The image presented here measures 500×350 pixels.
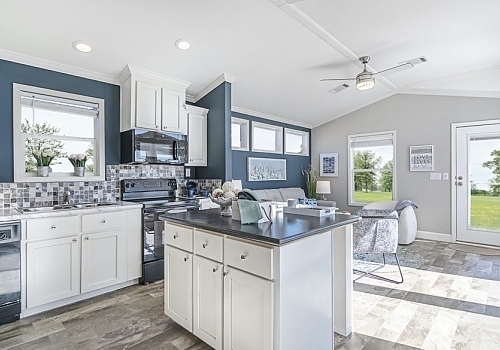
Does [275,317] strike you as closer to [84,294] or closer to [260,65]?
[84,294]

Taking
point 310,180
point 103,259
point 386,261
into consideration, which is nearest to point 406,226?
point 386,261

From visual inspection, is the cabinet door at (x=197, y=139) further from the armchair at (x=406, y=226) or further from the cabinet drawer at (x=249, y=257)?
the armchair at (x=406, y=226)

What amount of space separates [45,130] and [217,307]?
3.01 meters

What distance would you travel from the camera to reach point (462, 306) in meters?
2.77

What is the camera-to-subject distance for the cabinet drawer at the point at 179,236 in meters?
2.20

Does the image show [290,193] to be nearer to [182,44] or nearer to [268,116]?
[268,116]

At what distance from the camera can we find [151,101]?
152 inches

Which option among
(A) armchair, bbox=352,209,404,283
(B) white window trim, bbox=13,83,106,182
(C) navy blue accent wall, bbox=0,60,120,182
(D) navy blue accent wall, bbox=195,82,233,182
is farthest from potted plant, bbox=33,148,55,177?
(A) armchair, bbox=352,209,404,283

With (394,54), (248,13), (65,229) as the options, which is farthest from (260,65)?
(65,229)

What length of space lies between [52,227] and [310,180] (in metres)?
5.54

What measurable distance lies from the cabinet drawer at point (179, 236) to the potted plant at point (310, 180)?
516cm

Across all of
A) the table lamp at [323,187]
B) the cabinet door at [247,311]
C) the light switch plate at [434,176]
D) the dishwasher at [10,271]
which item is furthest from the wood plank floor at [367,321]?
the table lamp at [323,187]

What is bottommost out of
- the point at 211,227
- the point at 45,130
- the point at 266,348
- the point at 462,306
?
the point at 462,306

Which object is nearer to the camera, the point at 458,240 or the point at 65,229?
the point at 65,229
